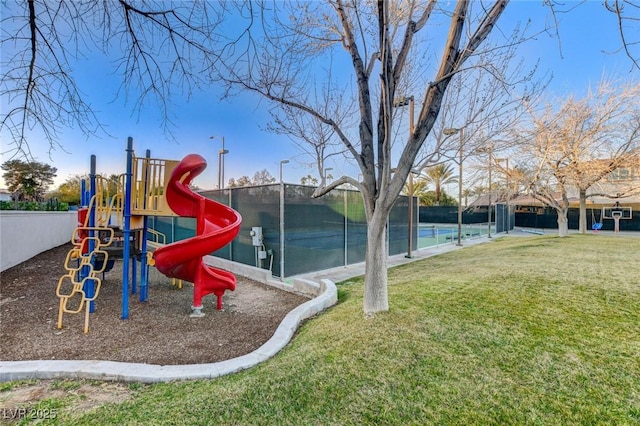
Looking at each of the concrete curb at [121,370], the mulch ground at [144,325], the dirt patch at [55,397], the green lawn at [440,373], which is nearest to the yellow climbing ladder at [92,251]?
the mulch ground at [144,325]

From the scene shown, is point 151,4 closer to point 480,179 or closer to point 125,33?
point 125,33

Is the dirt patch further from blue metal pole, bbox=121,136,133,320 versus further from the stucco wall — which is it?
the stucco wall

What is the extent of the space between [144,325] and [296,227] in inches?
138

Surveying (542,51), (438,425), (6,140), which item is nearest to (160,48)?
(6,140)

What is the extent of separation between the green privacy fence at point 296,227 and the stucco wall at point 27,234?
4606 millimetres

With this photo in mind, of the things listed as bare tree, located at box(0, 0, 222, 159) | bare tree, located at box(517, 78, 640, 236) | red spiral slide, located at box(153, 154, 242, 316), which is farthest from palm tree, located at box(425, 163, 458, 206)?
bare tree, located at box(0, 0, 222, 159)

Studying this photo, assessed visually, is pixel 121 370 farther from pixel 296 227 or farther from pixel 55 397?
pixel 296 227

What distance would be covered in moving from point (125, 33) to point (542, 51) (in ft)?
15.3

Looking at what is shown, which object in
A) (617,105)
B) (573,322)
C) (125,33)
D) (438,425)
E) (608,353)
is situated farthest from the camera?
(617,105)

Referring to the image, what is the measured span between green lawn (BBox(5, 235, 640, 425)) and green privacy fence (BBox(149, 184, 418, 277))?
2870 millimetres

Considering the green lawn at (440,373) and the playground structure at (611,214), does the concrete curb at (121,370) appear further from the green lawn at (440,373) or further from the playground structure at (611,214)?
the playground structure at (611,214)

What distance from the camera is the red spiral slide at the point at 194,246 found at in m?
4.59

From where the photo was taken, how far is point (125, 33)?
252 centimetres

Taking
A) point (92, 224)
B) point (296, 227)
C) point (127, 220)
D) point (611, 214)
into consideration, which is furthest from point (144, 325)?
point (611, 214)
